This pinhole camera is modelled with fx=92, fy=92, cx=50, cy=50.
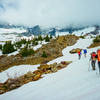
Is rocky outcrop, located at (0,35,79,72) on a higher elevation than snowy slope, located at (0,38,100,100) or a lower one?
lower

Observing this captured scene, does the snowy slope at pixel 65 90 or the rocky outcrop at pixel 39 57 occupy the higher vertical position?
the snowy slope at pixel 65 90

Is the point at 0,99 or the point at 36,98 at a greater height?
the point at 36,98

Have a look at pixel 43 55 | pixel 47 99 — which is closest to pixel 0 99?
pixel 47 99

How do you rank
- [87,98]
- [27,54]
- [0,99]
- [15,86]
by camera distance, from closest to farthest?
[87,98], [0,99], [15,86], [27,54]

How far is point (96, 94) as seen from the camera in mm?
4074

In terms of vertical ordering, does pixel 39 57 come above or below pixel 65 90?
below

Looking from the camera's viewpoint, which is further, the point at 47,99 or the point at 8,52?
the point at 8,52

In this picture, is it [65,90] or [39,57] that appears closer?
Answer: [65,90]

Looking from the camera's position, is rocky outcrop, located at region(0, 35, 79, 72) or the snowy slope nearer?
the snowy slope

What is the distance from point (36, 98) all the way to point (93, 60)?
529 centimetres

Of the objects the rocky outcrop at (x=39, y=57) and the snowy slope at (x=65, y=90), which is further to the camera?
the rocky outcrop at (x=39, y=57)

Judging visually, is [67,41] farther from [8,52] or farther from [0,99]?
[0,99]

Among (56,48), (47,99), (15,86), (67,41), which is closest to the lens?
(47,99)

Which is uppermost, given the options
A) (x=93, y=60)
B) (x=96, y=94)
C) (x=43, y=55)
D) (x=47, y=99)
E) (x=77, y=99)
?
(x=93, y=60)
